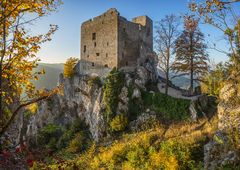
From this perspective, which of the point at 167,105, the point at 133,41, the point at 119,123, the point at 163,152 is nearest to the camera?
the point at 163,152

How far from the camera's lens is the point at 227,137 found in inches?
419

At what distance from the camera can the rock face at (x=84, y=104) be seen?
25.7 m

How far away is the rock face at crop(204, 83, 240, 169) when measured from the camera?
9797 millimetres

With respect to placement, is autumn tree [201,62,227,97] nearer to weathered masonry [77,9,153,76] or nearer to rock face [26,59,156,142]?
rock face [26,59,156,142]

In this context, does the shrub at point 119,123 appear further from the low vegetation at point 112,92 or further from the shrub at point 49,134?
the shrub at point 49,134

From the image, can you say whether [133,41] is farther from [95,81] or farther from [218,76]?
[218,76]

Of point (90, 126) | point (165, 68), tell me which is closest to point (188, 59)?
point (165, 68)

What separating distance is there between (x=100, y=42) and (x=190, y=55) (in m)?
12.8

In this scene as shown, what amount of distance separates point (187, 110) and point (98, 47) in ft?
52.5

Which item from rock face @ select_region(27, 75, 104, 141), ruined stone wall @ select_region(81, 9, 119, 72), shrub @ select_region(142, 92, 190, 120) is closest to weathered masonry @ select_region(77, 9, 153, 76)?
ruined stone wall @ select_region(81, 9, 119, 72)

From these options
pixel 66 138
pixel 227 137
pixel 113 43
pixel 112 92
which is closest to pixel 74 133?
pixel 66 138

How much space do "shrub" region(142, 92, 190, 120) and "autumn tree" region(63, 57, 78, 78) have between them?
46.3ft

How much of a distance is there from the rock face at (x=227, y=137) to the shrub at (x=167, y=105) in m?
8.55

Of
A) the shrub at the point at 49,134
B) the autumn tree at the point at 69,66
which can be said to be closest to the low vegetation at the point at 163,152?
the shrub at the point at 49,134
